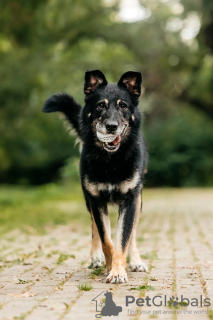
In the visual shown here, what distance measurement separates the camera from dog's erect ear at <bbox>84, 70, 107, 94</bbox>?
225 inches

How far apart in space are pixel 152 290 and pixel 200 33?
27.1 meters

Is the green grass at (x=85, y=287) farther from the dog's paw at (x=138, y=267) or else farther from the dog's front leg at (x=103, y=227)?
the dog's paw at (x=138, y=267)

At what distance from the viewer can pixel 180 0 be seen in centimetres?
2734

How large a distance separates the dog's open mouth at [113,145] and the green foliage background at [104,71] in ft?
31.5

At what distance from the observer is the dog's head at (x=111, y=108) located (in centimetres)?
543

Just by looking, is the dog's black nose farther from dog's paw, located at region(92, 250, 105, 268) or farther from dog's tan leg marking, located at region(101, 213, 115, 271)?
dog's paw, located at region(92, 250, 105, 268)

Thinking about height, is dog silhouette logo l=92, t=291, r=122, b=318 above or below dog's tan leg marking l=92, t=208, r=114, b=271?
below

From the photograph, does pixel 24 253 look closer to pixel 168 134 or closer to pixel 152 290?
pixel 152 290

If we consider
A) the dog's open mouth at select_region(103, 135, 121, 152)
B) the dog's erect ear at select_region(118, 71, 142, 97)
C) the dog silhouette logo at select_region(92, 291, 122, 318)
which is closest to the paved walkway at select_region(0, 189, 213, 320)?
the dog silhouette logo at select_region(92, 291, 122, 318)

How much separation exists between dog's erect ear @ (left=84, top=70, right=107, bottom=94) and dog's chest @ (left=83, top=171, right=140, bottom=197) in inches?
39.1

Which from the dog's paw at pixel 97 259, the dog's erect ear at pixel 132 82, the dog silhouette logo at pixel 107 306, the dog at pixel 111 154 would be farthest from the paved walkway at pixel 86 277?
the dog's erect ear at pixel 132 82

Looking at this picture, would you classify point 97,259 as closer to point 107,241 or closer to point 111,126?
point 107,241

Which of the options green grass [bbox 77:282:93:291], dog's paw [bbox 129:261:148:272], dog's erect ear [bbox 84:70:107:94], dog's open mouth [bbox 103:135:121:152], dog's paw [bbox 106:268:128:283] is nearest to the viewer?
green grass [bbox 77:282:93:291]

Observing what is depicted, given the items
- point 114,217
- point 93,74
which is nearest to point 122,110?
point 93,74
